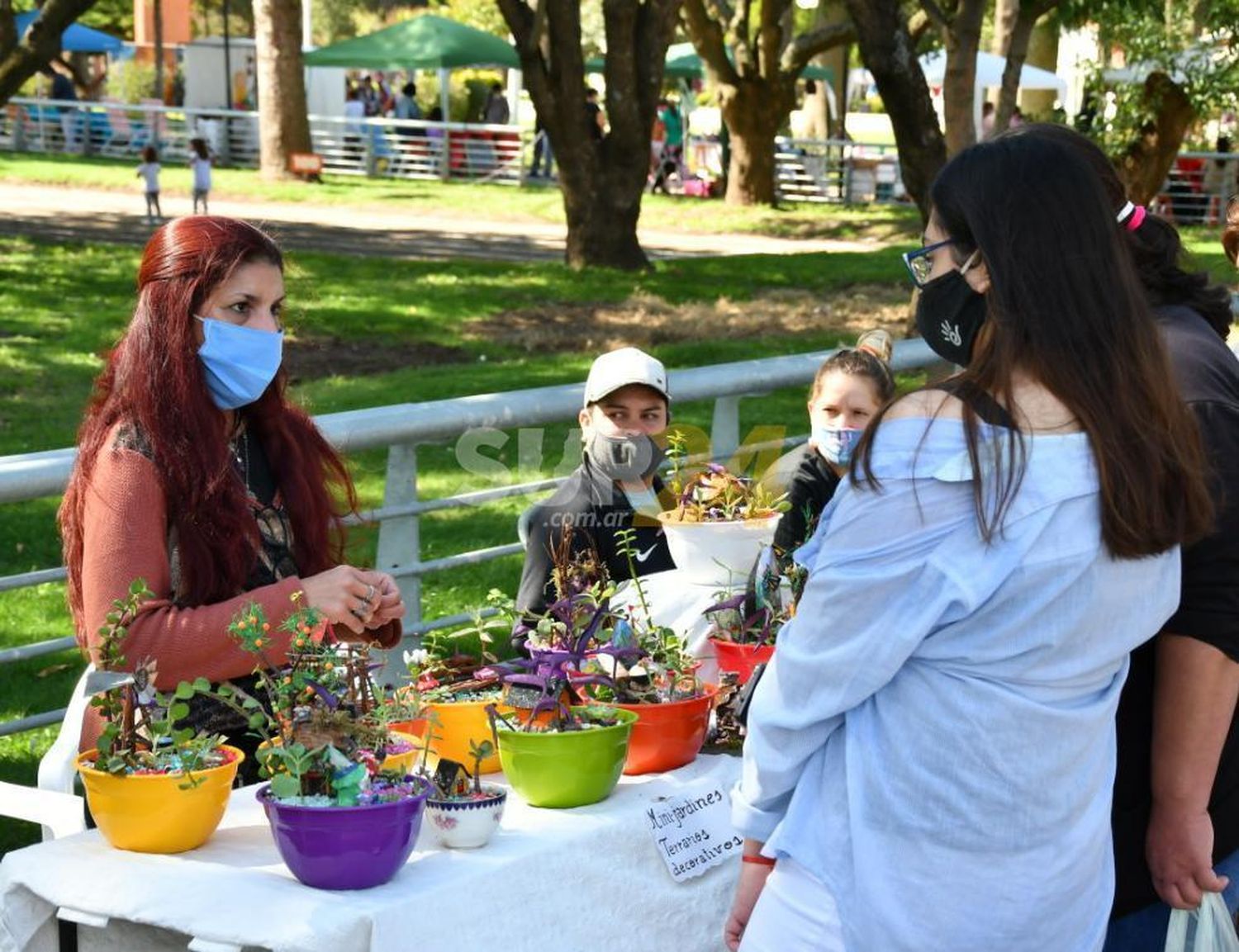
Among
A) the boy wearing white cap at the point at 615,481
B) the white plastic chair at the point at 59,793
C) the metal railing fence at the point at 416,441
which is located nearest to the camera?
the white plastic chair at the point at 59,793

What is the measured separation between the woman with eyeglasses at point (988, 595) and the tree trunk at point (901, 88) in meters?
11.1

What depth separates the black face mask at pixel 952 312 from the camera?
2246 millimetres

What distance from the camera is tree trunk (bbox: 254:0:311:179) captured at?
91.1 feet

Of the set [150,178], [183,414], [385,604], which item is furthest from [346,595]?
[150,178]

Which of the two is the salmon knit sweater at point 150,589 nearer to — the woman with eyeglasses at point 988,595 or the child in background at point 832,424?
the woman with eyeglasses at point 988,595

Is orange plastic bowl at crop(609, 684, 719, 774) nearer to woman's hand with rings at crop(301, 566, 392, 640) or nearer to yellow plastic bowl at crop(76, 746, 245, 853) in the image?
woman's hand with rings at crop(301, 566, 392, 640)

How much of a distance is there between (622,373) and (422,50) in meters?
32.0

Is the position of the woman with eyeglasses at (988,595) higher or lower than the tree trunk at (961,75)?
lower

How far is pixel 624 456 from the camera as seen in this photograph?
4.27 metres

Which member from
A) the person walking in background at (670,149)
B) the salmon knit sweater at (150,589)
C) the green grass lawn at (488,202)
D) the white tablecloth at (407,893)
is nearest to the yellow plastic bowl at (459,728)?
the white tablecloth at (407,893)

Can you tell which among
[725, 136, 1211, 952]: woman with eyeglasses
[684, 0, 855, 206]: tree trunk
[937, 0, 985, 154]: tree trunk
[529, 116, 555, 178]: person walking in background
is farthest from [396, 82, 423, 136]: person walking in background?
[725, 136, 1211, 952]: woman with eyeglasses

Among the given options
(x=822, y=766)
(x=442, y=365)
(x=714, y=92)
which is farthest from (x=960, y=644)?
→ (x=714, y=92)

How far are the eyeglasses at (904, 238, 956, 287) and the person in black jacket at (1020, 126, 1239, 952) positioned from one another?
A: 21 centimetres

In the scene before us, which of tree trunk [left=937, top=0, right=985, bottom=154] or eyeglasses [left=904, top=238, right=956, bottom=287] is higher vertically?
tree trunk [left=937, top=0, right=985, bottom=154]
